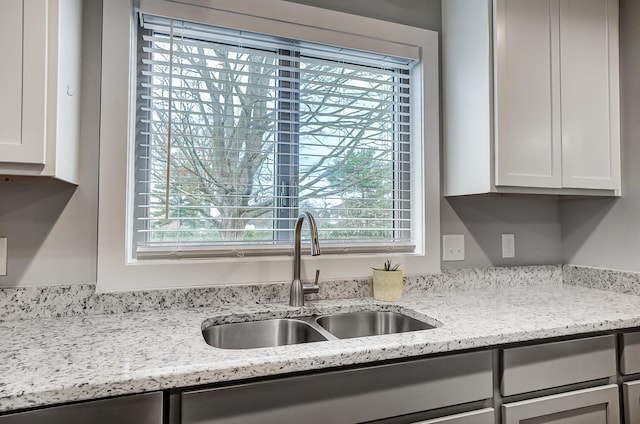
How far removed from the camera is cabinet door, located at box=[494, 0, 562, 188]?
1509 millimetres

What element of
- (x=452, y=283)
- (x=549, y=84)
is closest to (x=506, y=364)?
(x=452, y=283)

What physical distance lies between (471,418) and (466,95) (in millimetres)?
1268

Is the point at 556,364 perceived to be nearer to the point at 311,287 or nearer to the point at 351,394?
the point at 351,394

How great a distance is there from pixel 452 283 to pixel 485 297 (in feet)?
0.61

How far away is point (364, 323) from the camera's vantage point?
1.46m

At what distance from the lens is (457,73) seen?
5.59 feet

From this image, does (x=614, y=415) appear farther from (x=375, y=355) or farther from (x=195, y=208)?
(x=195, y=208)

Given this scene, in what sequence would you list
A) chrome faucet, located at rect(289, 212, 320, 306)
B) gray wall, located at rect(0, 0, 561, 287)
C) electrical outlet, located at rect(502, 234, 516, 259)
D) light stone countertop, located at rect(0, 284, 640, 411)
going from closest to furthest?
light stone countertop, located at rect(0, 284, 640, 411)
gray wall, located at rect(0, 0, 561, 287)
chrome faucet, located at rect(289, 212, 320, 306)
electrical outlet, located at rect(502, 234, 516, 259)

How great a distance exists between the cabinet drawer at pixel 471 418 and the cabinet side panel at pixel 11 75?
1.32 metres

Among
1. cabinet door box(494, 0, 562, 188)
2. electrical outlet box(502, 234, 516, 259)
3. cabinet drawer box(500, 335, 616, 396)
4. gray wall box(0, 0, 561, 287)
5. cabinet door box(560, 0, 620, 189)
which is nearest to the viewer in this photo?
cabinet drawer box(500, 335, 616, 396)

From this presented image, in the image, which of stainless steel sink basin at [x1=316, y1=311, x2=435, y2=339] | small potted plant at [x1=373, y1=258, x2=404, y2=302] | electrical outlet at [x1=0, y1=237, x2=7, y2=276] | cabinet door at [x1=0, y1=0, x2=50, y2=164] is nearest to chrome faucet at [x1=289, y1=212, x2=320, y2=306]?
stainless steel sink basin at [x1=316, y1=311, x2=435, y2=339]

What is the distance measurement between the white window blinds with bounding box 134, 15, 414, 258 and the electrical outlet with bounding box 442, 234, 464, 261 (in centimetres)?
17

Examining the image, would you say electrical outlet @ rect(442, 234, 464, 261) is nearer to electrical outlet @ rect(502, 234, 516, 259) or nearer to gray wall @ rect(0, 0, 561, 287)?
electrical outlet @ rect(502, 234, 516, 259)

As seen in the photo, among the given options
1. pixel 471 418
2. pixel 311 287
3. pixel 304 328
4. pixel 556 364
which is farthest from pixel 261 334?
pixel 556 364
